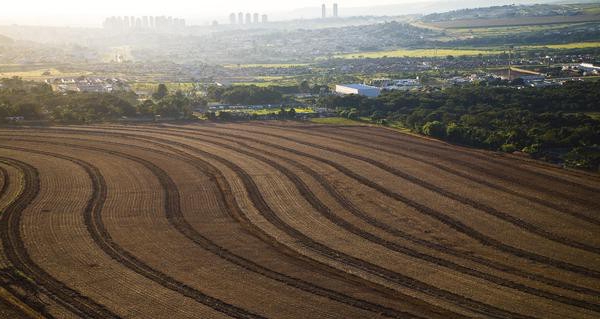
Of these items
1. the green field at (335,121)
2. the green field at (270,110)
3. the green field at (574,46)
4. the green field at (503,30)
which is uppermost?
the green field at (503,30)

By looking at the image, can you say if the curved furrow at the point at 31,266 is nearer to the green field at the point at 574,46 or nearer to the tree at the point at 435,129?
the tree at the point at 435,129

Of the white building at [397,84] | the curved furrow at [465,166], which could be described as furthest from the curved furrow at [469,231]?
the white building at [397,84]

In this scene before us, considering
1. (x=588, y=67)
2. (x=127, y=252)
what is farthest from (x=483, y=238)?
(x=588, y=67)

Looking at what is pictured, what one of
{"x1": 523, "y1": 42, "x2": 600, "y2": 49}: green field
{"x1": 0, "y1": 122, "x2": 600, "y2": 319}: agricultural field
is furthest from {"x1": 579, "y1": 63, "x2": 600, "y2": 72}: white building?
{"x1": 0, "y1": 122, "x2": 600, "y2": 319}: agricultural field

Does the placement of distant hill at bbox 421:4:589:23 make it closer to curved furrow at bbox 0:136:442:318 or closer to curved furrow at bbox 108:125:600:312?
curved furrow at bbox 108:125:600:312

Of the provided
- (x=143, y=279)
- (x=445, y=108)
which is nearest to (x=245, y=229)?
(x=143, y=279)

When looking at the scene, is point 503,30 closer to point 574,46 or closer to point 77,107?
point 574,46

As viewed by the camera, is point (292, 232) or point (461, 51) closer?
point (292, 232)

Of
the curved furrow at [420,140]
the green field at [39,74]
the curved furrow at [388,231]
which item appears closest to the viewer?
the curved furrow at [388,231]
